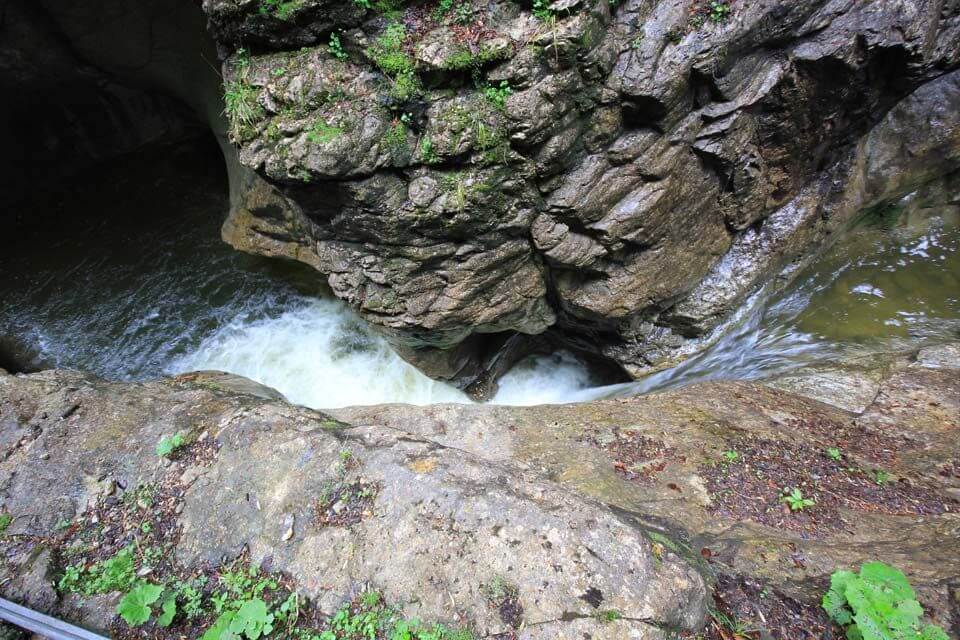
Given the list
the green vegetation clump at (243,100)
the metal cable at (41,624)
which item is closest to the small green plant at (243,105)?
the green vegetation clump at (243,100)

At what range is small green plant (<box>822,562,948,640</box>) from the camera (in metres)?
2.47

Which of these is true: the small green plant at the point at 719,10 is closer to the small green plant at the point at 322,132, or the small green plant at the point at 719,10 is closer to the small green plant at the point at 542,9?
the small green plant at the point at 542,9

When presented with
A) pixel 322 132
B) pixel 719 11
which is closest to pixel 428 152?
pixel 322 132

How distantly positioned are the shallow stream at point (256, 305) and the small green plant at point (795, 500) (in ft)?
9.40

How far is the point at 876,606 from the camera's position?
2564 mm

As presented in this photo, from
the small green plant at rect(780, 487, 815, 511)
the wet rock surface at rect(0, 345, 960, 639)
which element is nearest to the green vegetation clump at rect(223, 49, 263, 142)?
the wet rock surface at rect(0, 345, 960, 639)

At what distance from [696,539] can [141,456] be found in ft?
14.4

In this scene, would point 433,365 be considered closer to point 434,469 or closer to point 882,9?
point 434,469

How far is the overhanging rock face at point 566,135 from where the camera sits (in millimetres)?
4453

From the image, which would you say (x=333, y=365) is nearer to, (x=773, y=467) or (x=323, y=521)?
(x=323, y=521)

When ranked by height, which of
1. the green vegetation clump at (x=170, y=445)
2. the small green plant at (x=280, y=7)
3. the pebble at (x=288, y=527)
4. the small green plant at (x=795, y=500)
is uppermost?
the small green plant at (x=280, y=7)

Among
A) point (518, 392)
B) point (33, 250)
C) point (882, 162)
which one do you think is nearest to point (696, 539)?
point (518, 392)

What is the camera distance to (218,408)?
4.10 metres

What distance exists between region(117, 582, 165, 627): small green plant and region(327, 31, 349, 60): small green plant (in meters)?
4.67
